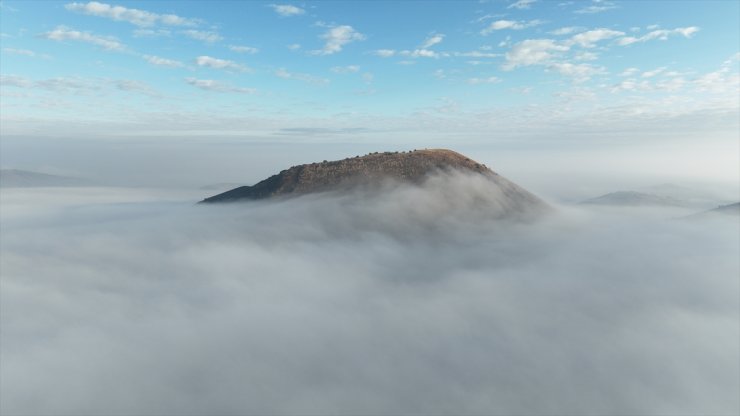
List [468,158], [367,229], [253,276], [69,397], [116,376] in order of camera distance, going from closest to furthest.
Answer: [69,397]
[116,376]
[253,276]
[367,229]
[468,158]

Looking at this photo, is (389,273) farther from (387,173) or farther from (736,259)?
(736,259)

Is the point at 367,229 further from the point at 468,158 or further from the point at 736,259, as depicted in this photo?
the point at 736,259

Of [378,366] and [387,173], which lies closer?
[378,366]

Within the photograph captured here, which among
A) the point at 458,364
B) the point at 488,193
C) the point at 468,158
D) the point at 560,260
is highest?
the point at 468,158

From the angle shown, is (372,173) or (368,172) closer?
(372,173)

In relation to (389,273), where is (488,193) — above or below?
above

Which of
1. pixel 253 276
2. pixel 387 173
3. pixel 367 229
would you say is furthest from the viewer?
pixel 387 173

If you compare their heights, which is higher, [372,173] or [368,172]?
[368,172]

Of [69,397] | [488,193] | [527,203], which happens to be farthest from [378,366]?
[527,203]
